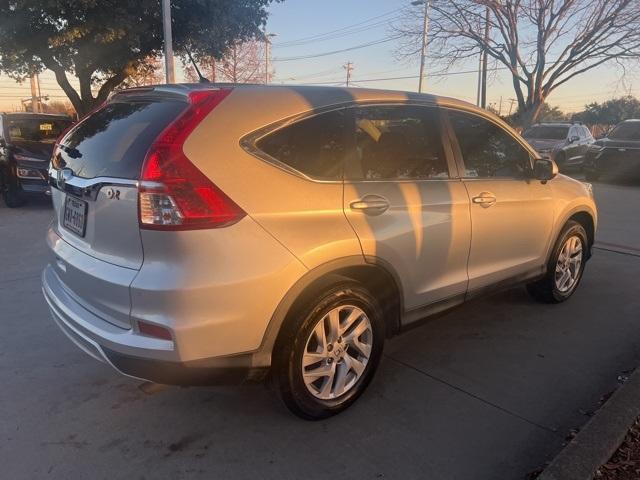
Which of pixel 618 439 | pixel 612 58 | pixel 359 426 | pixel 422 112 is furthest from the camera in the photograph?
pixel 612 58

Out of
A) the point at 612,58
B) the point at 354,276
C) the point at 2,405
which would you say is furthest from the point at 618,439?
the point at 612,58

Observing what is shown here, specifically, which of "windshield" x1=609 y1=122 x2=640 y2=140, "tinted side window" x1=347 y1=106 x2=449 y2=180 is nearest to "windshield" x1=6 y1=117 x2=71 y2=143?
"tinted side window" x1=347 y1=106 x2=449 y2=180

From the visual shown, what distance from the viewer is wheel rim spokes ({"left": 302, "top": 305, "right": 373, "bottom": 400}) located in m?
2.75

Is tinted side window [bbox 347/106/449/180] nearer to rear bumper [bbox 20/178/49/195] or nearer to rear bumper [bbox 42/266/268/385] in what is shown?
rear bumper [bbox 42/266/268/385]

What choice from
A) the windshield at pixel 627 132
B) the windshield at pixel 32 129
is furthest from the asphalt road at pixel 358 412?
the windshield at pixel 627 132

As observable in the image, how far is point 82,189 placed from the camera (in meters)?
2.58

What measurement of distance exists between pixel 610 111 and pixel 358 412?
5691 cm

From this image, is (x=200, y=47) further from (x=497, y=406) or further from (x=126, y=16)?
(x=497, y=406)

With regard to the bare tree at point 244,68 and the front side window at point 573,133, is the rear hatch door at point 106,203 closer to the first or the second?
the front side window at point 573,133

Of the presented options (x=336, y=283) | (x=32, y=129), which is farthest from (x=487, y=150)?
(x=32, y=129)

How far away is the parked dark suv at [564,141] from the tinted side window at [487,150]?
1236 cm

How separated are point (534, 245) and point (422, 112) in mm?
1494

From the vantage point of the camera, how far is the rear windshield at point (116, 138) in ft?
7.93

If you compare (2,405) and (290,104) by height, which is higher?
(290,104)
